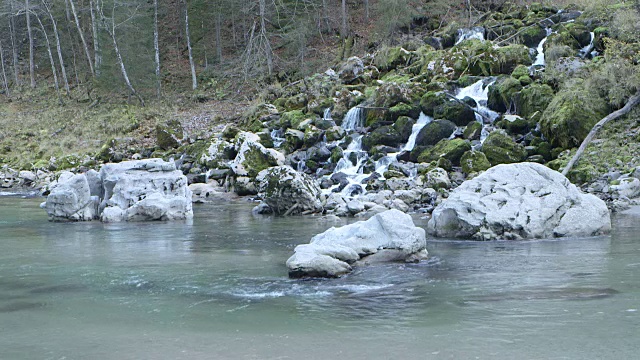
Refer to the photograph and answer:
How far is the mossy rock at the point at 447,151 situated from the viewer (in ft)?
70.2

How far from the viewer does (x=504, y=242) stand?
39.2 ft

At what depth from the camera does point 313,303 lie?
7.57m

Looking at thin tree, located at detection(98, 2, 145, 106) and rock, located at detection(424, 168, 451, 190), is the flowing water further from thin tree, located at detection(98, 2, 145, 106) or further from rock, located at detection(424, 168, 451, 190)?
thin tree, located at detection(98, 2, 145, 106)

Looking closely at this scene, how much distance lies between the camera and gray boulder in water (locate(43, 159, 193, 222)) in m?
16.8

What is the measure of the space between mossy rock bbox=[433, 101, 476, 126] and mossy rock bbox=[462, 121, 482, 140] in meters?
1.10

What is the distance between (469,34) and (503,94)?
10.2m

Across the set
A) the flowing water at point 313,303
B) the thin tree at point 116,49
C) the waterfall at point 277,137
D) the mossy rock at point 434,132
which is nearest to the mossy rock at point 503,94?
the mossy rock at point 434,132

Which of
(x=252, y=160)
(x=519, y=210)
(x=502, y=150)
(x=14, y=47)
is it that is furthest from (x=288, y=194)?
(x=14, y=47)

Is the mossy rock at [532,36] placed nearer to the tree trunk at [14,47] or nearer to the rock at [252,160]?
the rock at [252,160]

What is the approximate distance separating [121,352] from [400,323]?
2.82 m

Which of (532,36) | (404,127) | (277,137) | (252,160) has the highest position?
(532,36)

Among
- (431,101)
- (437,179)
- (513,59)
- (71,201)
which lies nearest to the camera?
(71,201)

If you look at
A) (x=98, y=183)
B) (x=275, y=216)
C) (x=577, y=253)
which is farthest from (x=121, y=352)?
(x=98, y=183)

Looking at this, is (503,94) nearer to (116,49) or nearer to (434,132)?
(434,132)
